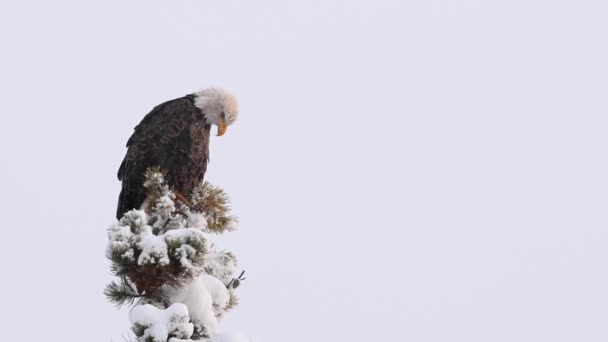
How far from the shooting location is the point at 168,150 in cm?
755

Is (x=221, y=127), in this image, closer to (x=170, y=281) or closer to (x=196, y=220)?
(x=196, y=220)

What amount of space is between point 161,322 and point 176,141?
3.51 metres

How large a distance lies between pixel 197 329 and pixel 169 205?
117 cm

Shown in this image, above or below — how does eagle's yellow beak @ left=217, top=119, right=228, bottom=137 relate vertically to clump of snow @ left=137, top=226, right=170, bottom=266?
above

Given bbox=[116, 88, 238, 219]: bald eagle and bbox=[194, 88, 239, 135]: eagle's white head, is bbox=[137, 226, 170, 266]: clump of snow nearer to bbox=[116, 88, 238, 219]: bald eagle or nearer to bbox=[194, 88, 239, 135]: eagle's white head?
bbox=[116, 88, 238, 219]: bald eagle

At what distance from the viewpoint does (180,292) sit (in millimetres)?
4723

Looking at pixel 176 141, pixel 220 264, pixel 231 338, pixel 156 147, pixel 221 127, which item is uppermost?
pixel 221 127

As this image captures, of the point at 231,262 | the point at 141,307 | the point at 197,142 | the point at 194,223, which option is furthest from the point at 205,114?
the point at 141,307

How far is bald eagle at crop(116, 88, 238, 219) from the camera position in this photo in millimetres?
7254

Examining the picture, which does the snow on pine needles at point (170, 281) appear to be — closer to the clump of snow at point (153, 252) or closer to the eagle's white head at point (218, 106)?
the clump of snow at point (153, 252)

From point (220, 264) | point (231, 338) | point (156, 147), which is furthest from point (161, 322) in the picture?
point (156, 147)

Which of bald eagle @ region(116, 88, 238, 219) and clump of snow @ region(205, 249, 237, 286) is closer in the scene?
→ clump of snow @ region(205, 249, 237, 286)

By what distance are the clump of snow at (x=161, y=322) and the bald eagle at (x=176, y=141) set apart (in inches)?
105

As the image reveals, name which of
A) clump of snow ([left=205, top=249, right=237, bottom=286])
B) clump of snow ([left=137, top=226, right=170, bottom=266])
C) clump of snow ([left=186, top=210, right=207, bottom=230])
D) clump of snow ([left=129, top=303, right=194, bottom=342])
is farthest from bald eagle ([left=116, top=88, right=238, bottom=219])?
clump of snow ([left=129, top=303, right=194, bottom=342])
